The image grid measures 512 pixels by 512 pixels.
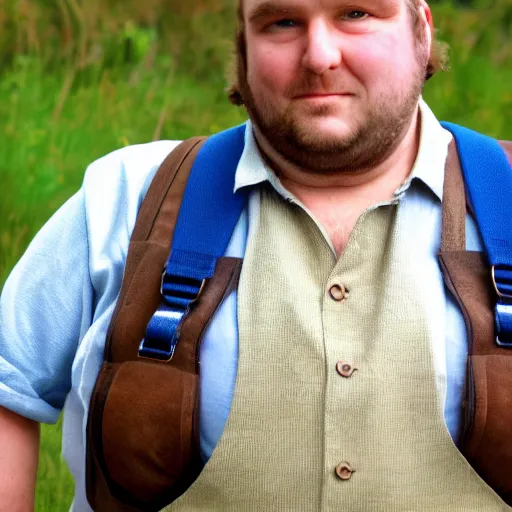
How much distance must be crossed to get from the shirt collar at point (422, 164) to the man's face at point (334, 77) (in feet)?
0.20

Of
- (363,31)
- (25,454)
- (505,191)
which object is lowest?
(25,454)

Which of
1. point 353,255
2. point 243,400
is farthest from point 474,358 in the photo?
point 243,400

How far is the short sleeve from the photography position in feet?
7.41

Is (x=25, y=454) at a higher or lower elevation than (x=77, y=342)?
lower

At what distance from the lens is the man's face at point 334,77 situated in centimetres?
215

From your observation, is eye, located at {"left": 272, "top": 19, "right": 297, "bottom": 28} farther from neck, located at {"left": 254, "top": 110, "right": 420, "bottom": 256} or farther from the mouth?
neck, located at {"left": 254, "top": 110, "right": 420, "bottom": 256}

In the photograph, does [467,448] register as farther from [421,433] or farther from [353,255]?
[353,255]

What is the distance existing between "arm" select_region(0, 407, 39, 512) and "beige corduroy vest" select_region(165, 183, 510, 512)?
0.39 meters

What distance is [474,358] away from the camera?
6.73 ft

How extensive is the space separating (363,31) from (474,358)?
0.68 metres

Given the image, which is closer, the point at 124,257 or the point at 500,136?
the point at 124,257

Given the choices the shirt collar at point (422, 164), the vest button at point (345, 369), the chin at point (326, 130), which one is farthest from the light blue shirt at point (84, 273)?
the vest button at point (345, 369)

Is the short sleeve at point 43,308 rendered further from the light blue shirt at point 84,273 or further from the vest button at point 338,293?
the vest button at point 338,293

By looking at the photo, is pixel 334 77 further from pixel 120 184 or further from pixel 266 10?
pixel 120 184
